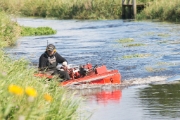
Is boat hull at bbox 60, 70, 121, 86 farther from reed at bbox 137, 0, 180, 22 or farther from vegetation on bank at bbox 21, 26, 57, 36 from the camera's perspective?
reed at bbox 137, 0, 180, 22

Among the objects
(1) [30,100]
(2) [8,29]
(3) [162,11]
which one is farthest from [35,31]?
(1) [30,100]

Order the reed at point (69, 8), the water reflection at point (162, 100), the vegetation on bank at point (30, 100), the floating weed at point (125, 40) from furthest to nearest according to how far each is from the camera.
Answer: the reed at point (69, 8)
the floating weed at point (125, 40)
the water reflection at point (162, 100)
the vegetation on bank at point (30, 100)

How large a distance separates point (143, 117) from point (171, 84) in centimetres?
543

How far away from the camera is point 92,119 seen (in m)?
11.1

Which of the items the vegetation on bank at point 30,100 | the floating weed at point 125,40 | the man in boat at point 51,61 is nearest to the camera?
the vegetation on bank at point 30,100

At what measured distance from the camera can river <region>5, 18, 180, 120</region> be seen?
1254 centimetres

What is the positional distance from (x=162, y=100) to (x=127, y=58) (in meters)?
9.75

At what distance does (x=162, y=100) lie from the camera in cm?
1363

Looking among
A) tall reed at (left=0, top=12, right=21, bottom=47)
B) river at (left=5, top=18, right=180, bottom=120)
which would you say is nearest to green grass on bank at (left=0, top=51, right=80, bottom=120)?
river at (left=5, top=18, right=180, bottom=120)

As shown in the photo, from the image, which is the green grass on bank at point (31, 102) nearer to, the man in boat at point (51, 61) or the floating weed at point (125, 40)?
the man in boat at point (51, 61)

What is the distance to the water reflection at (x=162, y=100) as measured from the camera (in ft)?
39.0

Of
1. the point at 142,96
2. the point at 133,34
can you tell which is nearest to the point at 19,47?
the point at 133,34

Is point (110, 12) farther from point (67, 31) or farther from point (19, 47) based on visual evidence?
point (19, 47)

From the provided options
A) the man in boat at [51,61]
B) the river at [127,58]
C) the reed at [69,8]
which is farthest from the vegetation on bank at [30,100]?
the reed at [69,8]
